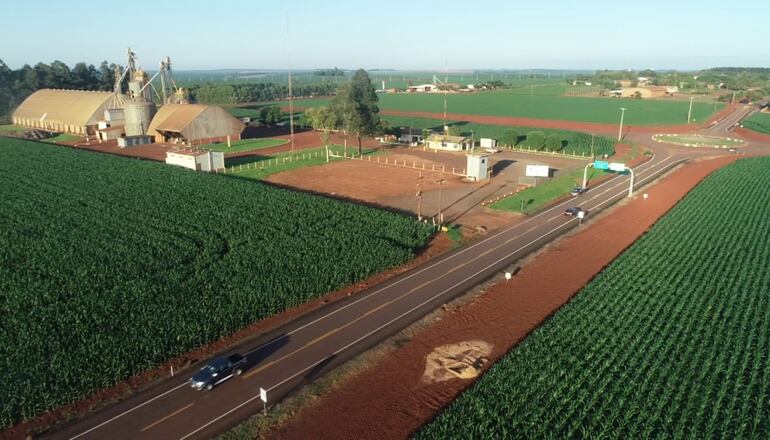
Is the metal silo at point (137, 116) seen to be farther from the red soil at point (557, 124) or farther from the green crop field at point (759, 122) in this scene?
the green crop field at point (759, 122)

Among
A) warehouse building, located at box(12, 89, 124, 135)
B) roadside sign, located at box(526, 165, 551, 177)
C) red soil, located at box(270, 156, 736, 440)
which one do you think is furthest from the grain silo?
red soil, located at box(270, 156, 736, 440)

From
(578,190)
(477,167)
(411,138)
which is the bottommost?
(578,190)

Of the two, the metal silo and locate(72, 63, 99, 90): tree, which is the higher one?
locate(72, 63, 99, 90): tree

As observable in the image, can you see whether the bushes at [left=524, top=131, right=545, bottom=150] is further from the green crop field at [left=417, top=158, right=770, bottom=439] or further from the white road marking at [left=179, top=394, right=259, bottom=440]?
the white road marking at [left=179, top=394, right=259, bottom=440]

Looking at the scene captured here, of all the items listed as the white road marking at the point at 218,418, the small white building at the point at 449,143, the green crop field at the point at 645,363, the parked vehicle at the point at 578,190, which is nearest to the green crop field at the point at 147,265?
the white road marking at the point at 218,418

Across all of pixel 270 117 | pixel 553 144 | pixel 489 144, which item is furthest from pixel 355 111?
pixel 270 117

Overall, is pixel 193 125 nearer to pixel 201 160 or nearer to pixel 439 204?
pixel 201 160
